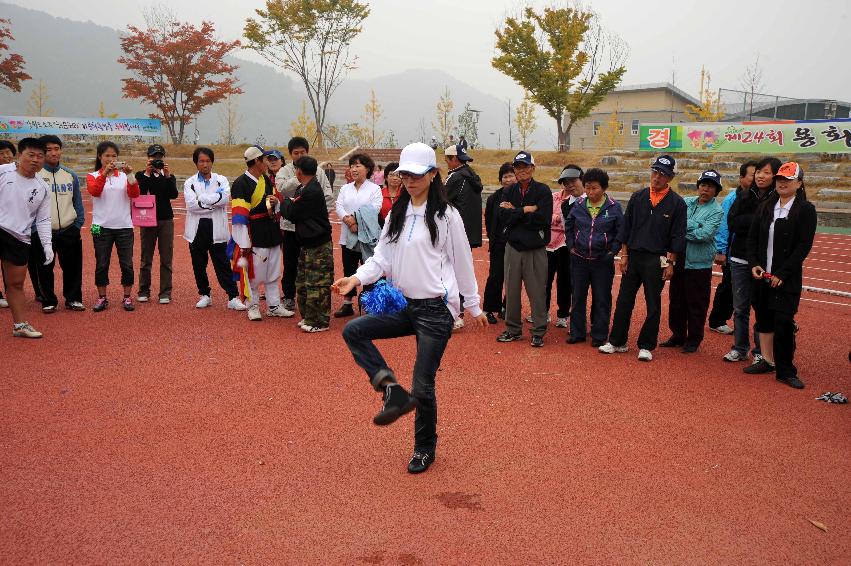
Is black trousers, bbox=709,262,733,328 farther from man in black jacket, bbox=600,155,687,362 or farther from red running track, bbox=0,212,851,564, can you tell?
man in black jacket, bbox=600,155,687,362

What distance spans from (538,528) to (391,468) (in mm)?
1110

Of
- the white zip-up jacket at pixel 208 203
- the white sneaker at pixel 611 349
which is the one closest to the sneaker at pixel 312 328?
the white zip-up jacket at pixel 208 203

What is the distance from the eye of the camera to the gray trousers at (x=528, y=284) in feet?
23.2

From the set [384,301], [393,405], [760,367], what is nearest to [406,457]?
[393,405]

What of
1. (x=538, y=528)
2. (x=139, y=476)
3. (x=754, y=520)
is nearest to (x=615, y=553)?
(x=538, y=528)

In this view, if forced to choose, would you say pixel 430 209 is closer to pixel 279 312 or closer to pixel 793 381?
pixel 793 381

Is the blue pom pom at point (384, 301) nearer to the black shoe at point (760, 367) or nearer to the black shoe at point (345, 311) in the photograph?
the black shoe at point (760, 367)

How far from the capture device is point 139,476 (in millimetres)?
4035

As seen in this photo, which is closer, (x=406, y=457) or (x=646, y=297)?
(x=406, y=457)

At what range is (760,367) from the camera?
6203 millimetres

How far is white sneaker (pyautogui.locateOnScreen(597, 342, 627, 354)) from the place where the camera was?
685 centimetres

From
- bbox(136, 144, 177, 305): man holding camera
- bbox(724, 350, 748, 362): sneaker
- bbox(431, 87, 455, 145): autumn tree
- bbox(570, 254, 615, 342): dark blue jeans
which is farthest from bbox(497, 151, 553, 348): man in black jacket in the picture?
bbox(431, 87, 455, 145): autumn tree

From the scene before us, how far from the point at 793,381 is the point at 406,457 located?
385 cm

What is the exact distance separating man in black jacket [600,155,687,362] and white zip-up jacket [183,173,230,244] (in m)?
5.10
